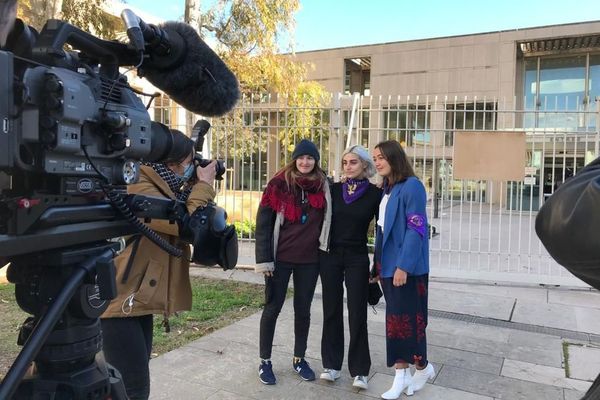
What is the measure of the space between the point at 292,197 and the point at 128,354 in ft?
6.18

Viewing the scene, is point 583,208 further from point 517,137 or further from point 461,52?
point 461,52

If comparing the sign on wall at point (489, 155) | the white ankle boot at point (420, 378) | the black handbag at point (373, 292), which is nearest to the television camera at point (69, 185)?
the black handbag at point (373, 292)

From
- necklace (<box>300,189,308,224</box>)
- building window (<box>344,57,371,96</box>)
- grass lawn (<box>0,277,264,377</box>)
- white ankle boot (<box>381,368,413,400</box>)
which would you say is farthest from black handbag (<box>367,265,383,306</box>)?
building window (<box>344,57,371,96</box>)

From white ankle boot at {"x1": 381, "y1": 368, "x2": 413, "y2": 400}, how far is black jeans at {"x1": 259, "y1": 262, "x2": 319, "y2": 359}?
28.7 inches

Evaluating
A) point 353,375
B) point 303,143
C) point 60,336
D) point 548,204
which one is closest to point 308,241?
point 303,143

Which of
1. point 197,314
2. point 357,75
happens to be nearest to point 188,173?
point 197,314

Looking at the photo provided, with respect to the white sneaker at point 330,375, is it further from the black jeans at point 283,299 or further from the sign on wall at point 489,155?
the sign on wall at point 489,155

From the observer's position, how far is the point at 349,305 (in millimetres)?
3801

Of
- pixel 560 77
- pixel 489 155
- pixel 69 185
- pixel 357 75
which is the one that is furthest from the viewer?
pixel 357 75

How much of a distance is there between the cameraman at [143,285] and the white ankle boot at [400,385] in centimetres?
185

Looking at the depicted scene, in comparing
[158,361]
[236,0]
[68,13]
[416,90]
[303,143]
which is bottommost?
[158,361]

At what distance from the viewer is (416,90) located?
2789 centimetres

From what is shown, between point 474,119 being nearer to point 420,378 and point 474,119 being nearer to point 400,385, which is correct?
point 420,378

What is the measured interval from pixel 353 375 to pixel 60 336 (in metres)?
2.74
